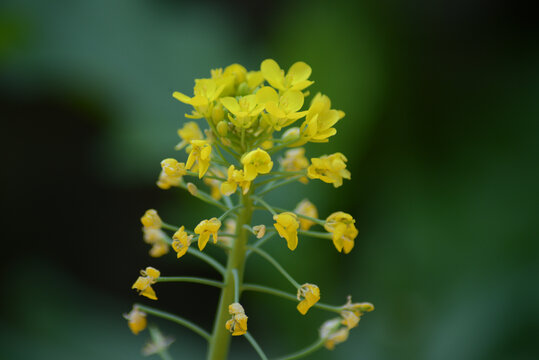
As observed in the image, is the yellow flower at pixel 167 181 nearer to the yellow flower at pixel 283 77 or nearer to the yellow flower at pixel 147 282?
the yellow flower at pixel 147 282

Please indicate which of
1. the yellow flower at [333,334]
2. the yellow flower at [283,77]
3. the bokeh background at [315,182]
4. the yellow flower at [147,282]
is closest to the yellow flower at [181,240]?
the yellow flower at [147,282]

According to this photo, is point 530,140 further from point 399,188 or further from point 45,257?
point 45,257

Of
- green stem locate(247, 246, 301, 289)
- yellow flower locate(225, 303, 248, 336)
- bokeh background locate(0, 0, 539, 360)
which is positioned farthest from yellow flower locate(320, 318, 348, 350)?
bokeh background locate(0, 0, 539, 360)

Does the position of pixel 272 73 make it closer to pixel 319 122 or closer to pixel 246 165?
pixel 319 122

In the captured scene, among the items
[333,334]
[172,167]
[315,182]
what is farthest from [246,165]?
[315,182]

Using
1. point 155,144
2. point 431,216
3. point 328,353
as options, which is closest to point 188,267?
point 155,144

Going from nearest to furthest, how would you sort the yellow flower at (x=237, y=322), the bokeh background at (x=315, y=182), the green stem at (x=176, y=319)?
the yellow flower at (x=237, y=322), the green stem at (x=176, y=319), the bokeh background at (x=315, y=182)
